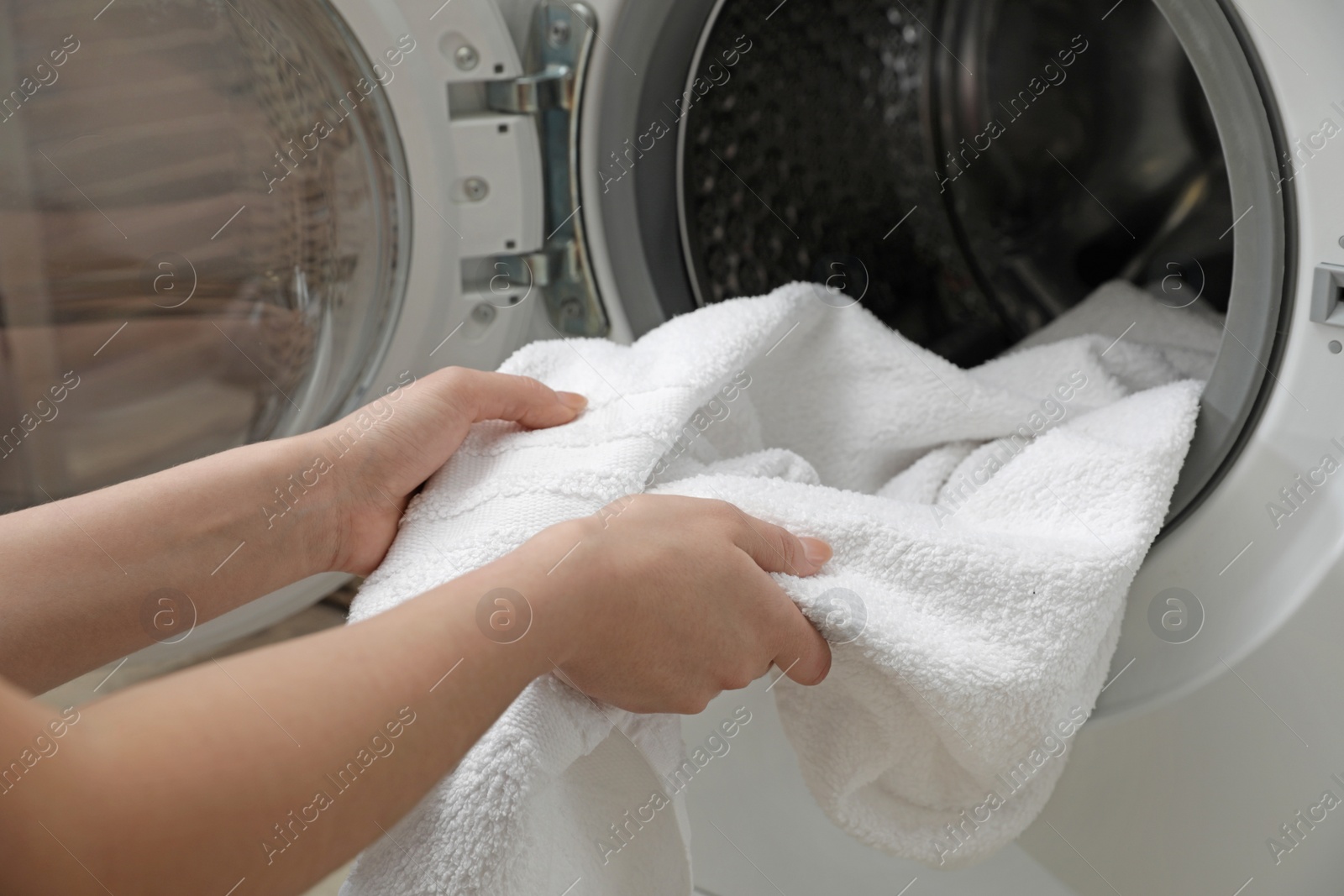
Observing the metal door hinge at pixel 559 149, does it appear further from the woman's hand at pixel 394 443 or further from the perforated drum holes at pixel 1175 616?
the perforated drum holes at pixel 1175 616

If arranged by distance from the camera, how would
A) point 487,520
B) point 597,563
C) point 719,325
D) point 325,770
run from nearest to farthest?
1. point 325,770
2. point 597,563
3. point 487,520
4. point 719,325

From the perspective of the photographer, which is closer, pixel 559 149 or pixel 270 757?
pixel 270 757

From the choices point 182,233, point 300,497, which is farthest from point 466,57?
point 300,497

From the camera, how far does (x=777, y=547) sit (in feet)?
1.64

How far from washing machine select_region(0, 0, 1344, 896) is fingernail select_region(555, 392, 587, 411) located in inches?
7.7

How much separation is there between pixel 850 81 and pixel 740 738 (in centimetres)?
62

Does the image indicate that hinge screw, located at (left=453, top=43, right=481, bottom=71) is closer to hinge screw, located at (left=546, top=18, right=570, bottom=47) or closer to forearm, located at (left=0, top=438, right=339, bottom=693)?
hinge screw, located at (left=546, top=18, right=570, bottom=47)

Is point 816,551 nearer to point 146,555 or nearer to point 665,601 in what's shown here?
point 665,601

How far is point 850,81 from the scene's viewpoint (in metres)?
0.93

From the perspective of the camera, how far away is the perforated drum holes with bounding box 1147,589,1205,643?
54 cm

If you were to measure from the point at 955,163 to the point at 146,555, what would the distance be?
83 cm

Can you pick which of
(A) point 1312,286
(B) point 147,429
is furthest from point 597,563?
(B) point 147,429

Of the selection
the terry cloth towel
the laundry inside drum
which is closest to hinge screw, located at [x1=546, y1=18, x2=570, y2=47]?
the laundry inside drum

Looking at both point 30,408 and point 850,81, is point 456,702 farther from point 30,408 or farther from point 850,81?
point 850,81
